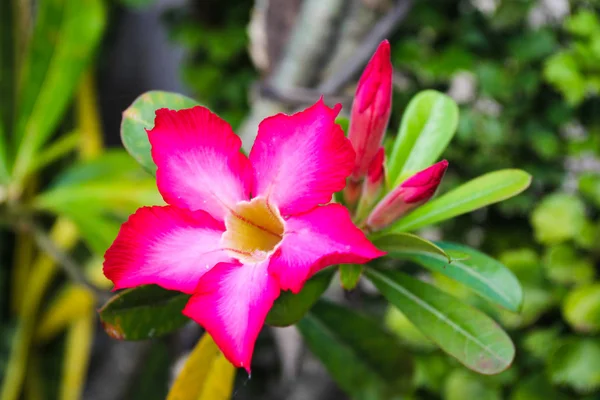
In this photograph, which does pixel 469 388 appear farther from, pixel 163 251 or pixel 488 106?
pixel 163 251

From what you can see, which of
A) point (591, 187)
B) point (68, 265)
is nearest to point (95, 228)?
point (68, 265)

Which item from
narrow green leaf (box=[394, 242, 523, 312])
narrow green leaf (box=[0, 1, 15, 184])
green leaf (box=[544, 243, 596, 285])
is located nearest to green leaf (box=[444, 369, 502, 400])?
green leaf (box=[544, 243, 596, 285])

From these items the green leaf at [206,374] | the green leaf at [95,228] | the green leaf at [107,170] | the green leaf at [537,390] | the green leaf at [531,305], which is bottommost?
the green leaf at [537,390]

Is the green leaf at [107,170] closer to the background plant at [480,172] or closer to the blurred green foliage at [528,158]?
the background plant at [480,172]

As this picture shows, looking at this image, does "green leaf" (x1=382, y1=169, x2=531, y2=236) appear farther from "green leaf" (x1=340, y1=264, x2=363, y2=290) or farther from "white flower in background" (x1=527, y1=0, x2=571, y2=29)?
"white flower in background" (x1=527, y1=0, x2=571, y2=29)

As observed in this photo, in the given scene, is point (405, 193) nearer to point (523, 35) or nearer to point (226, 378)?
point (226, 378)

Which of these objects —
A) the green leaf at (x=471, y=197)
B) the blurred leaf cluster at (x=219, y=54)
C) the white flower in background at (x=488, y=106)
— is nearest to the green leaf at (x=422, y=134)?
the green leaf at (x=471, y=197)
